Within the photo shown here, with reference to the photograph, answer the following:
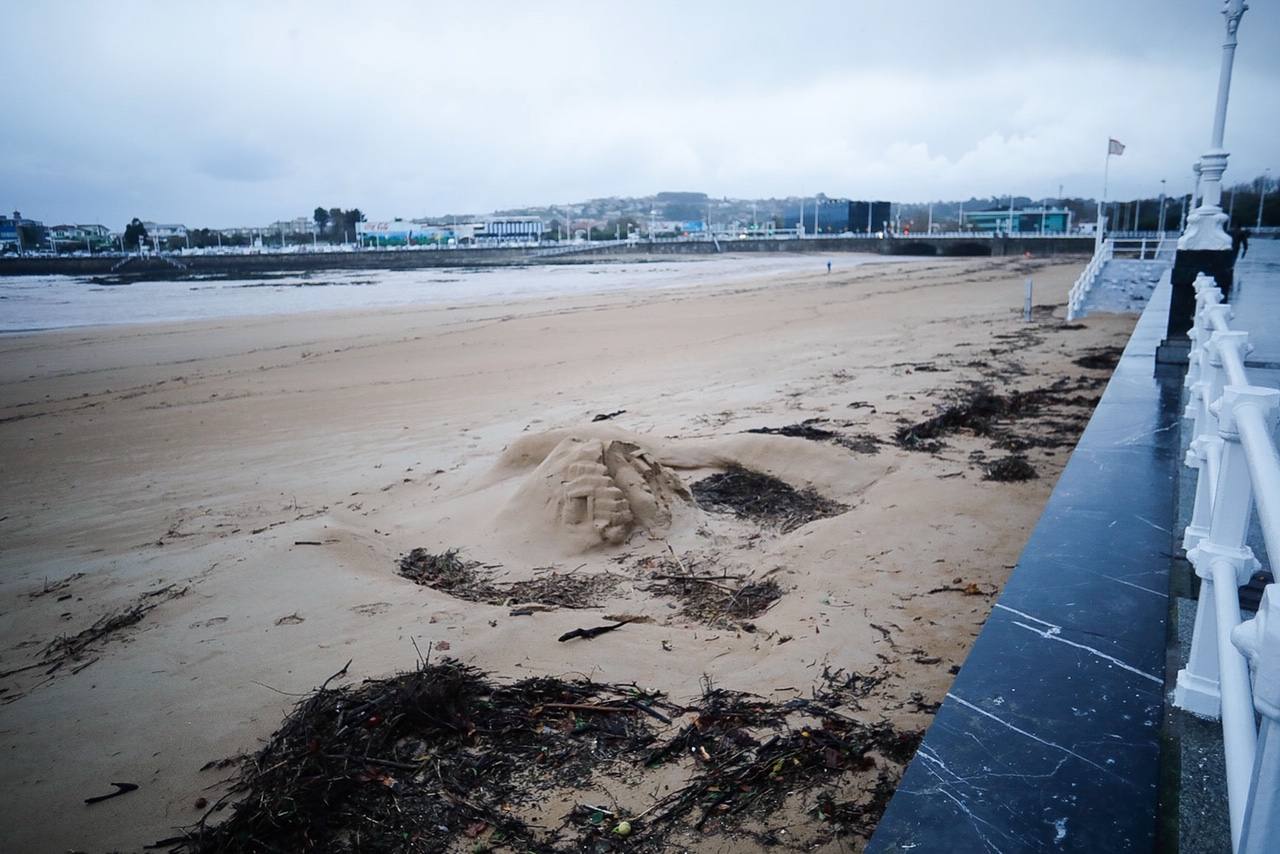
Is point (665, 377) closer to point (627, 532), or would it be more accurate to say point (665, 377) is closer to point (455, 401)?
point (455, 401)

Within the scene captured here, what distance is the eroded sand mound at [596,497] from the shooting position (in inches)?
207

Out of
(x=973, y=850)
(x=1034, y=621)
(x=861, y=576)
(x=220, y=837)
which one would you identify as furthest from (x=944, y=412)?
(x=220, y=837)

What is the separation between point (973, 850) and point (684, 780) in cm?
121

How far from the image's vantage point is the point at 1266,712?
3.00 ft

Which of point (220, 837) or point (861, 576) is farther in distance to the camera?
point (861, 576)

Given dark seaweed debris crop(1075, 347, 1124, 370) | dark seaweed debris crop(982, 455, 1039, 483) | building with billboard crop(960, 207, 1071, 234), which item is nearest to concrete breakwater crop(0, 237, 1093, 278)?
building with billboard crop(960, 207, 1071, 234)

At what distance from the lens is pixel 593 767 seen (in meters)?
2.84

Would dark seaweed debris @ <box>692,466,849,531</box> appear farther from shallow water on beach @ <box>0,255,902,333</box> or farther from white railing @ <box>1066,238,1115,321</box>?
shallow water on beach @ <box>0,255,902,333</box>

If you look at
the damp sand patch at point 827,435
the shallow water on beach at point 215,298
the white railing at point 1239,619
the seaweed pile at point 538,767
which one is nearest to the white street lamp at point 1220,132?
the damp sand patch at point 827,435

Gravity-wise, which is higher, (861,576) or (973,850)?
(973,850)

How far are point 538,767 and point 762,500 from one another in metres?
3.53

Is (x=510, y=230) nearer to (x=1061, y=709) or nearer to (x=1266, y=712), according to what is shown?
(x=1061, y=709)

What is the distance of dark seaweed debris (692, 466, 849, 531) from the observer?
5684 mm

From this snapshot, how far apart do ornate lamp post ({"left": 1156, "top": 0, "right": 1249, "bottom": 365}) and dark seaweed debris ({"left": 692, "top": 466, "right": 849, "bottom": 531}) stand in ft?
13.3
